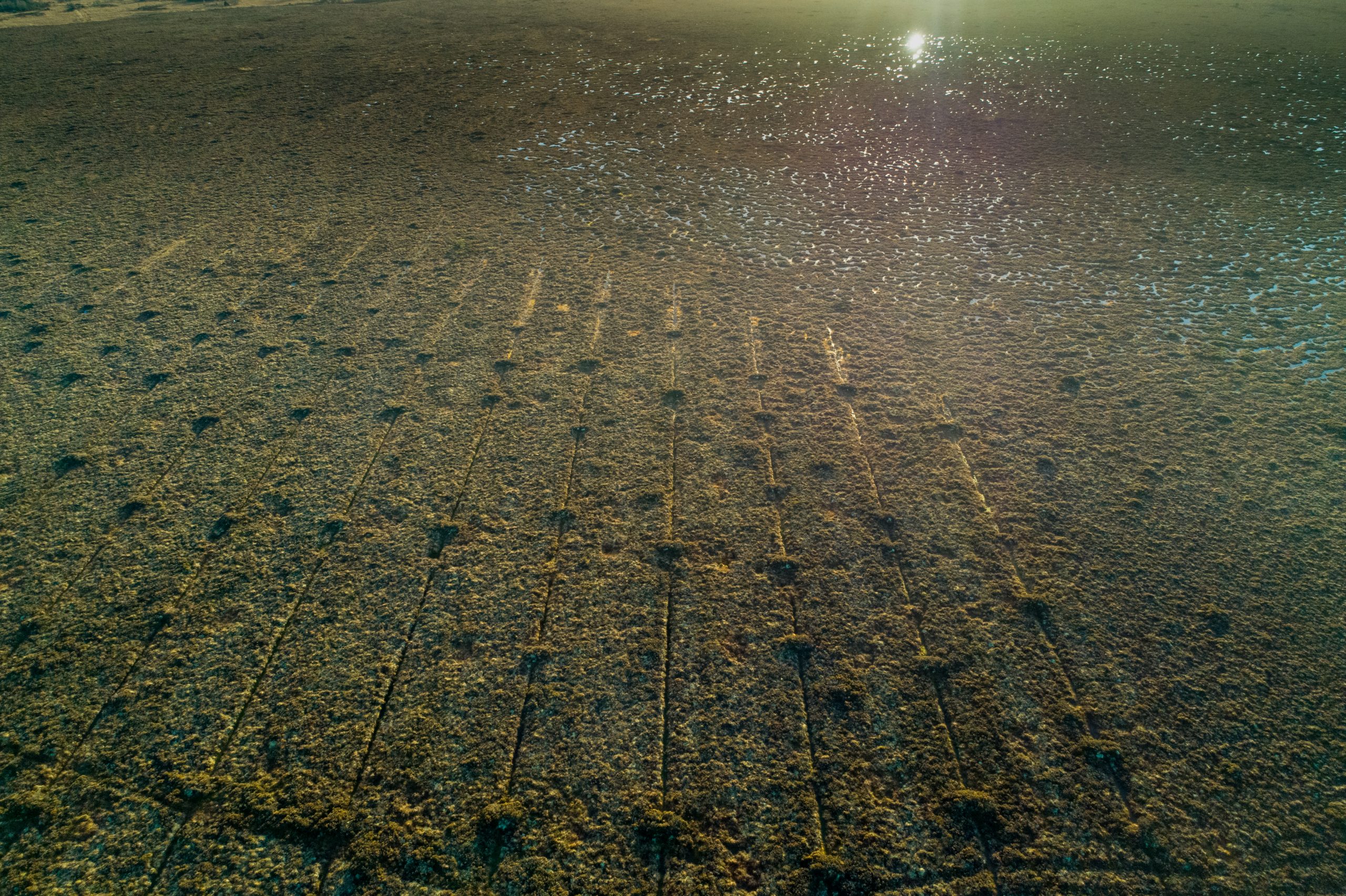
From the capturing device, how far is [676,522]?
2.56m

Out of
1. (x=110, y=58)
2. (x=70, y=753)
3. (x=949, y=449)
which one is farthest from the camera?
(x=110, y=58)

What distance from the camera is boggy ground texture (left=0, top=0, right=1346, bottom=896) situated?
1.78 metres

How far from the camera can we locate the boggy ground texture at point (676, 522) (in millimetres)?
1782

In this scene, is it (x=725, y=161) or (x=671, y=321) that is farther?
(x=725, y=161)

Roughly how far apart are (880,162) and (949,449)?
10.6ft

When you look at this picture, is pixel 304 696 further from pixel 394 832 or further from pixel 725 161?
pixel 725 161

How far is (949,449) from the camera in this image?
9.20 feet

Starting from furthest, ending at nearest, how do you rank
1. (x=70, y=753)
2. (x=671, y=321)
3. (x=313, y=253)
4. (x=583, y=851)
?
(x=313, y=253) → (x=671, y=321) → (x=70, y=753) → (x=583, y=851)

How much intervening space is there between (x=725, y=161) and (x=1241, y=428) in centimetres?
367

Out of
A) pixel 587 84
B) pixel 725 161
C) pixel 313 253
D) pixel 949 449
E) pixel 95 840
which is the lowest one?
pixel 95 840

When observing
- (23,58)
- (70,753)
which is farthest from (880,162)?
(23,58)

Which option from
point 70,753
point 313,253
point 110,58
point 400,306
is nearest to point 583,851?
point 70,753

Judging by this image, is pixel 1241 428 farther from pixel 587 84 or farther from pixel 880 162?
pixel 587 84

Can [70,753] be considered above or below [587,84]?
below
